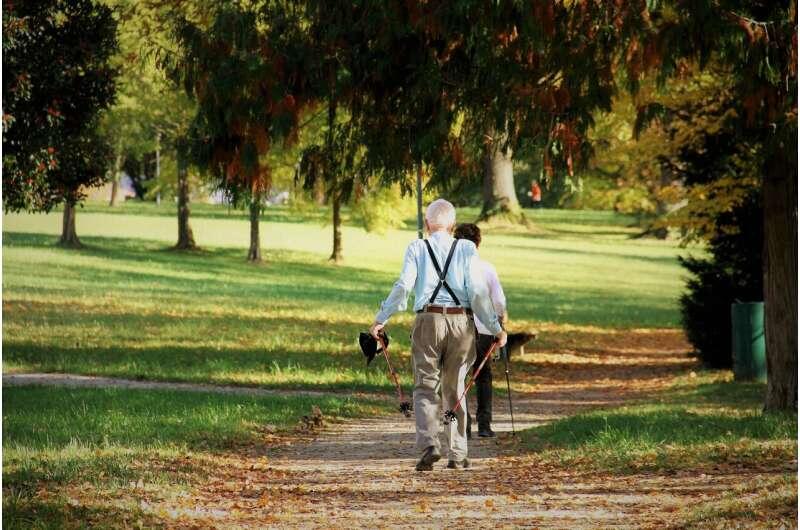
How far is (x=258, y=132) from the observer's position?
11.8 meters

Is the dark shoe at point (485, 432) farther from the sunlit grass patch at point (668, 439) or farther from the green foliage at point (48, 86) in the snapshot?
the green foliage at point (48, 86)

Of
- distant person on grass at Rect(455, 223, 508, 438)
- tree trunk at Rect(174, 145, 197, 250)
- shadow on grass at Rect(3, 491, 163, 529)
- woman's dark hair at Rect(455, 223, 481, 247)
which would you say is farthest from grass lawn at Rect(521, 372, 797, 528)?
tree trunk at Rect(174, 145, 197, 250)

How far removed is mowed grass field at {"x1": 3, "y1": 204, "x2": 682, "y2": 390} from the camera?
22.8 metres

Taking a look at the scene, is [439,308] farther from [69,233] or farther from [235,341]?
[69,233]

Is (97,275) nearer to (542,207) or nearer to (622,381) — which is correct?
(622,381)

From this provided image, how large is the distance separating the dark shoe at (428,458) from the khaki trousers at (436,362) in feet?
0.14

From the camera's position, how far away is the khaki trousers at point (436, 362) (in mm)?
10426

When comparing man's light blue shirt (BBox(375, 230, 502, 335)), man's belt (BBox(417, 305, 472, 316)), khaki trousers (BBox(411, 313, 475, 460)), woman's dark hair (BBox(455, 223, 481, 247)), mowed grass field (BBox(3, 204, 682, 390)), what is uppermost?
woman's dark hair (BBox(455, 223, 481, 247))

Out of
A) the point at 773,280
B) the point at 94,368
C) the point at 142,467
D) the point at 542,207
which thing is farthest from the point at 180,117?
the point at 542,207

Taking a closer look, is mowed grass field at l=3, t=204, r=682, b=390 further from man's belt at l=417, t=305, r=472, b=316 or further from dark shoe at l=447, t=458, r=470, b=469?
man's belt at l=417, t=305, r=472, b=316

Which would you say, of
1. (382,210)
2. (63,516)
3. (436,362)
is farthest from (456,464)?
(382,210)

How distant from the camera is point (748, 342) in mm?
20203

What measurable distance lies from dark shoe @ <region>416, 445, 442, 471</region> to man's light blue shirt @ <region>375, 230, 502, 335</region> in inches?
41.4

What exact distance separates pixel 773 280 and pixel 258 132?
6.17m
